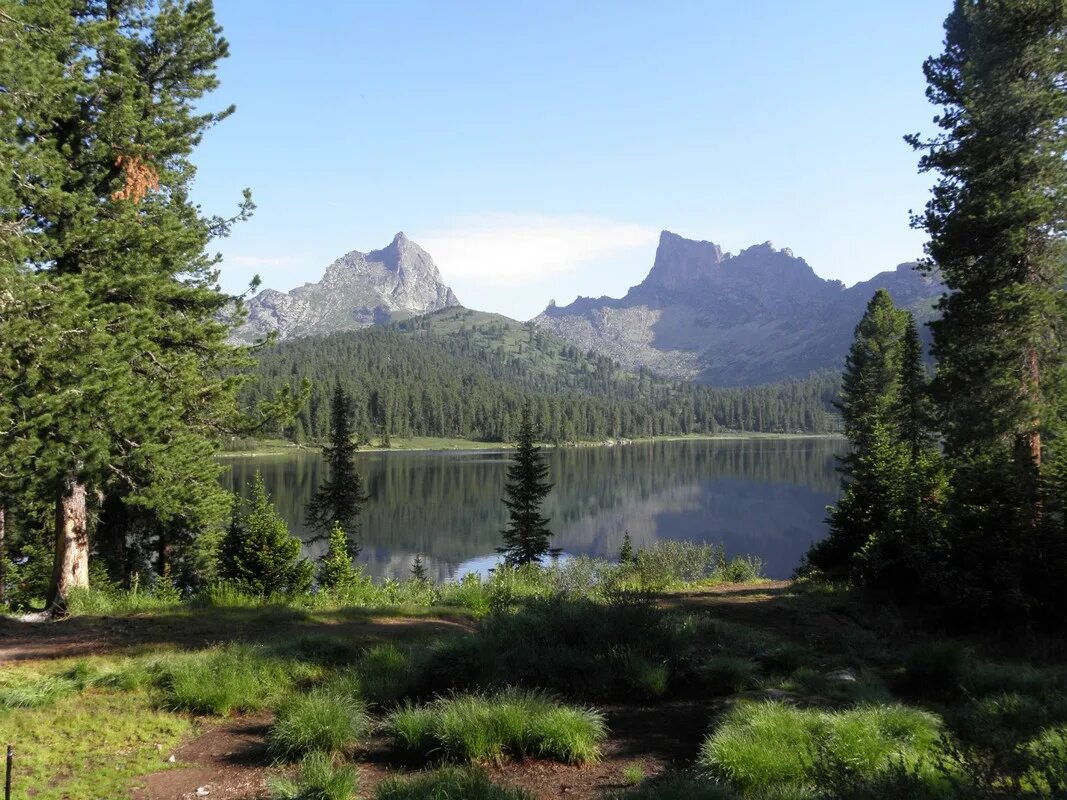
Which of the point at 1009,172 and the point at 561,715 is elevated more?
the point at 1009,172

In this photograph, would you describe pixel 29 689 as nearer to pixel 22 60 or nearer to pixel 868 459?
pixel 22 60

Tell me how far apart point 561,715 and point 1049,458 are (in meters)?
14.2

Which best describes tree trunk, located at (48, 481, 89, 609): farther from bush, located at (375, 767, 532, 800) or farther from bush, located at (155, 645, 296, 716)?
bush, located at (375, 767, 532, 800)

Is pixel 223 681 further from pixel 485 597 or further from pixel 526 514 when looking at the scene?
pixel 526 514

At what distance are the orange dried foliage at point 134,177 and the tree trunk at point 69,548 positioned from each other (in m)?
5.89

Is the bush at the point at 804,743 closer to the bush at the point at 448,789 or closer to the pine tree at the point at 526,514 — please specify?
the bush at the point at 448,789

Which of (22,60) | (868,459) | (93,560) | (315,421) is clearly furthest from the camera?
(315,421)

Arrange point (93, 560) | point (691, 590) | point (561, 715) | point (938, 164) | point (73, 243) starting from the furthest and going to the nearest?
1. point (93, 560)
2. point (691, 590)
3. point (938, 164)
4. point (73, 243)
5. point (561, 715)

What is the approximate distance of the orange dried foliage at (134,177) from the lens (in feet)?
44.9

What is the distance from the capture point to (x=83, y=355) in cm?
1126

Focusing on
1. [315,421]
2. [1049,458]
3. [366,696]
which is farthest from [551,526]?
[315,421]

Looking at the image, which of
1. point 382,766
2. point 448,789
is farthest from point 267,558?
point 448,789

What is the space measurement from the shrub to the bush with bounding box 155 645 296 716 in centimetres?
267

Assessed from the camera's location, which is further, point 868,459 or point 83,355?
point 868,459
